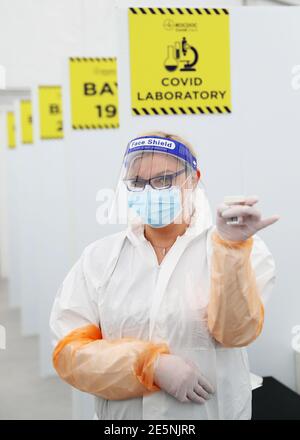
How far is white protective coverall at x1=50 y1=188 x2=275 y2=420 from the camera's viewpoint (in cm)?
104

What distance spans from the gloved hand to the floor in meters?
1.19

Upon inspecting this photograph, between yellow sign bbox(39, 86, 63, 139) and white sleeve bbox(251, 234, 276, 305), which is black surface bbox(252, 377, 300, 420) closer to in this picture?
white sleeve bbox(251, 234, 276, 305)

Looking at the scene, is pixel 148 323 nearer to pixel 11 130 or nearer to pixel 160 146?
pixel 160 146

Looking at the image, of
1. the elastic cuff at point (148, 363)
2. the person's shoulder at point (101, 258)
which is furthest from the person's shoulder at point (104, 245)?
the elastic cuff at point (148, 363)

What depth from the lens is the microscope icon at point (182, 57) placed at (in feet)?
4.50

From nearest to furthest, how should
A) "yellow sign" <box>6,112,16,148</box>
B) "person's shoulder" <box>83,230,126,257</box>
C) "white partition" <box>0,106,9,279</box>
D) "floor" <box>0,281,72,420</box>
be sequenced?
"person's shoulder" <box>83,230,126,257</box>
"floor" <box>0,281,72,420</box>
"yellow sign" <box>6,112,16,148</box>
"white partition" <box>0,106,9,279</box>

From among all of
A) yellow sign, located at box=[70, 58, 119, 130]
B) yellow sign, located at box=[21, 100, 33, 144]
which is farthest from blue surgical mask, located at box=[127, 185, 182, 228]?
yellow sign, located at box=[21, 100, 33, 144]

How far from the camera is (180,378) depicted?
40.5 inches

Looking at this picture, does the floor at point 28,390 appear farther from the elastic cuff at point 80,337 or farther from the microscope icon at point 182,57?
the microscope icon at point 182,57

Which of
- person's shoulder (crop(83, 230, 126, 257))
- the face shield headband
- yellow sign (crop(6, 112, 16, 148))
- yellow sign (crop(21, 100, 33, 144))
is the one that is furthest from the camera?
yellow sign (crop(6, 112, 16, 148))

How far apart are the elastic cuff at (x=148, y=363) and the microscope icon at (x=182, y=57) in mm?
742

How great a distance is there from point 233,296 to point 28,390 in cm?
227
